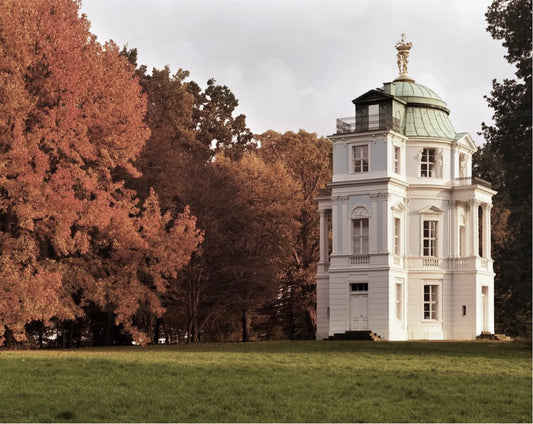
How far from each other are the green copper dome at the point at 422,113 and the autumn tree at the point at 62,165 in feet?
77.8

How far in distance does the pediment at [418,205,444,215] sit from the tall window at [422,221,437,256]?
0.64 metres

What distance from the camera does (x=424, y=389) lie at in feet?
64.2

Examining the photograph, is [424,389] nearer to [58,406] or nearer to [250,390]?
[250,390]

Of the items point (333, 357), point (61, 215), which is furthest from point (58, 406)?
point (61, 215)

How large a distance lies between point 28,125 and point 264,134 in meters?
37.6

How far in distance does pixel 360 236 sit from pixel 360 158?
450cm

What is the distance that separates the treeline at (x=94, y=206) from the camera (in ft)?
108

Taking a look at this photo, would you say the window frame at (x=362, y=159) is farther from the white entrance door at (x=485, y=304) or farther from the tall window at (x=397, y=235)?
the white entrance door at (x=485, y=304)

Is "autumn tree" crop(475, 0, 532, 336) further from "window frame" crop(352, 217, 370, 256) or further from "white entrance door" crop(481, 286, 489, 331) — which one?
"white entrance door" crop(481, 286, 489, 331)

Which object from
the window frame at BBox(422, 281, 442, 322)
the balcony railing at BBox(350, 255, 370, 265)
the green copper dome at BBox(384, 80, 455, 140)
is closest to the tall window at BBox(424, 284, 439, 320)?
the window frame at BBox(422, 281, 442, 322)

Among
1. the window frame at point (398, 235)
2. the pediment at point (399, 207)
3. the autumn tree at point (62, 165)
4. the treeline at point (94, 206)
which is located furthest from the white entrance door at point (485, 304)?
the autumn tree at point (62, 165)

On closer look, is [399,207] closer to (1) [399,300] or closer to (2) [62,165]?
(1) [399,300]

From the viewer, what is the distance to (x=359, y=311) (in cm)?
5419

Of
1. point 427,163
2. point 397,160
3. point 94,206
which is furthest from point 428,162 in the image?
point 94,206
